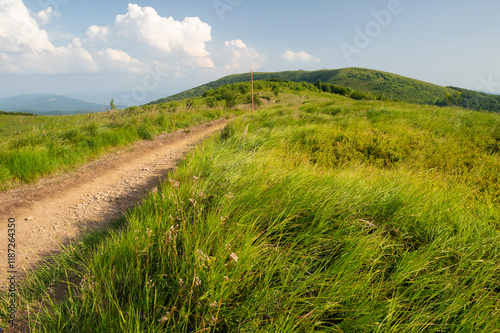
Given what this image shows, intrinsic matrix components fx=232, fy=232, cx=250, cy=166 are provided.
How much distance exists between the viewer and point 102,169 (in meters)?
6.50

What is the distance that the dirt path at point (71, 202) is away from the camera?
3.31 metres

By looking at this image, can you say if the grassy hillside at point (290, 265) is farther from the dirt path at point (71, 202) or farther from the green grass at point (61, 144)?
the green grass at point (61, 144)

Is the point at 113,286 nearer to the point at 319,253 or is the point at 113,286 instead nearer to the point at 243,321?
the point at 243,321

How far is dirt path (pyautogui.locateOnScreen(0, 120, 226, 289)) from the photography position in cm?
331

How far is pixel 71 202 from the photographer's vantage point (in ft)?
15.4

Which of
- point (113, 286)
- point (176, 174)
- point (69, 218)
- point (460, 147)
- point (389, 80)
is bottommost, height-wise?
point (69, 218)

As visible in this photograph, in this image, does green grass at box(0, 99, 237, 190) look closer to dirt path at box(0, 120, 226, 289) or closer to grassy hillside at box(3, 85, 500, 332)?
dirt path at box(0, 120, 226, 289)

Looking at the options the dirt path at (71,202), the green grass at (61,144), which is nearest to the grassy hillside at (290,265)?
the dirt path at (71,202)

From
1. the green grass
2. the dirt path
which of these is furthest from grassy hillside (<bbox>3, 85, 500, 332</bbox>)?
the green grass

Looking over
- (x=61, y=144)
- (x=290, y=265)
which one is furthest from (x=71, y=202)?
(x=290, y=265)

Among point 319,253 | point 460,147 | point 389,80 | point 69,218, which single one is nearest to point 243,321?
point 319,253

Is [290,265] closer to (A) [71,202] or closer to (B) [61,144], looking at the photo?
(A) [71,202]

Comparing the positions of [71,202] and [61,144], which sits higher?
[61,144]

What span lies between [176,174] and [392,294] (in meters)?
3.54
